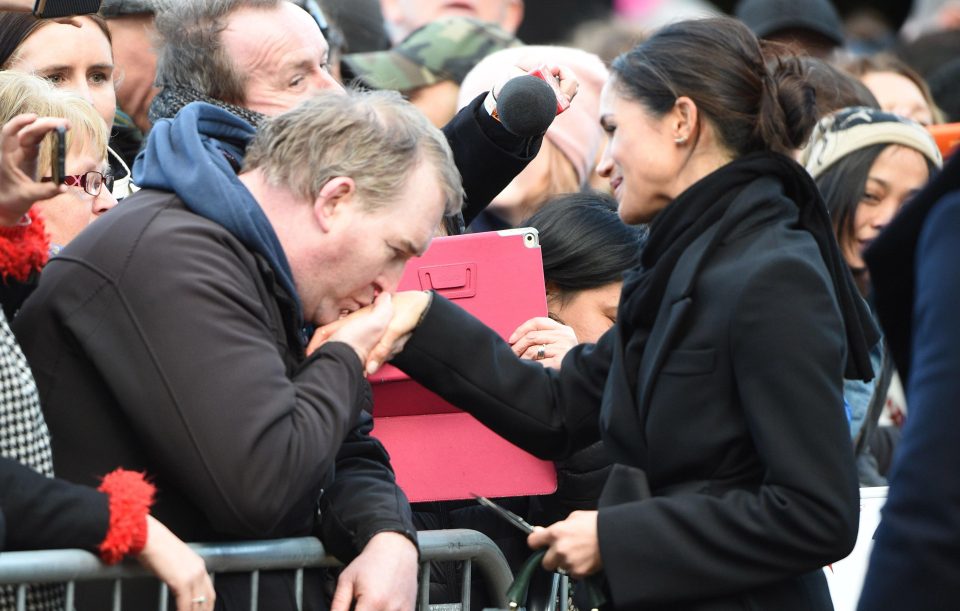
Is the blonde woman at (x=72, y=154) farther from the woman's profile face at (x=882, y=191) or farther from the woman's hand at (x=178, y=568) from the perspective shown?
the woman's profile face at (x=882, y=191)

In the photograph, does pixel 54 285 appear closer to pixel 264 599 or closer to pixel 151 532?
pixel 151 532

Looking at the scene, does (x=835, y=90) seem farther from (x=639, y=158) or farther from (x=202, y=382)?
(x=202, y=382)

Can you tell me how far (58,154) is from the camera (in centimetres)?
277

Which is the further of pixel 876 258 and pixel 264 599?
pixel 264 599

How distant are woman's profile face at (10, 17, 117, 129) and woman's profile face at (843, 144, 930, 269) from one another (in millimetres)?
2542

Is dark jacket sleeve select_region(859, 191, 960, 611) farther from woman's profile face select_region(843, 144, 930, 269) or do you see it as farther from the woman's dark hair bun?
woman's profile face select_region(843, 144, 930, 269)

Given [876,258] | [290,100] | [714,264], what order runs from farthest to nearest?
1. [290,100]
2. [714,264]
3. [876,258]

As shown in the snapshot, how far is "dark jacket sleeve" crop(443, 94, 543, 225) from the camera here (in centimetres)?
423

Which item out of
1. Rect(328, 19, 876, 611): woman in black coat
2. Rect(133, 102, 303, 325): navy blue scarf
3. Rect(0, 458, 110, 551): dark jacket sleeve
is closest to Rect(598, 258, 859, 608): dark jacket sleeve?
Rect(328, 19, 876, 611): woman in black coat

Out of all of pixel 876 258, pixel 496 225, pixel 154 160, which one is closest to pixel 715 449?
pixel 876 258

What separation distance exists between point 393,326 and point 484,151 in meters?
0.97

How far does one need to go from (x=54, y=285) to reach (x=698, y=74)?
1369 mm

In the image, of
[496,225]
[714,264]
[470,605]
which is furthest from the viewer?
[496,225]

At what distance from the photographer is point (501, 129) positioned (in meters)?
4.21
